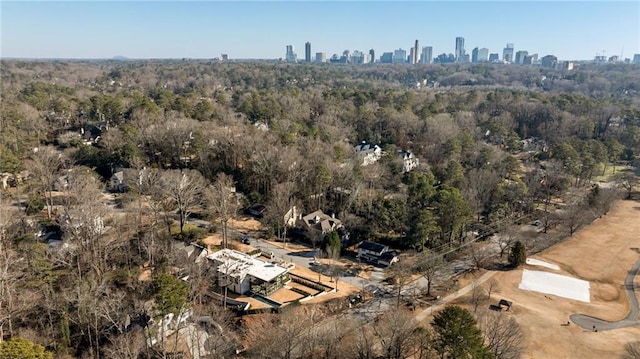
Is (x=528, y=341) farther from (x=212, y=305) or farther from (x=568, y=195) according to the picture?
(x=568, y=195)

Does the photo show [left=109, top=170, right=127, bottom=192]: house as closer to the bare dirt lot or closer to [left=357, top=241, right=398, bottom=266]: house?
[left=357, top=241, right=398, bottom=266]: house

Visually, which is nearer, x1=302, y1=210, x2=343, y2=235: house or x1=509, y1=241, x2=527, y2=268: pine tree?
x1=509, y1=241, x2=527, y2=268: pine tree

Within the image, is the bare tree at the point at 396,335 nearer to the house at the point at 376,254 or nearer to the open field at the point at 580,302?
the open field at the point at 580,302

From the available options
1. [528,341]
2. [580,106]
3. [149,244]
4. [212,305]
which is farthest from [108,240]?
[580,106]

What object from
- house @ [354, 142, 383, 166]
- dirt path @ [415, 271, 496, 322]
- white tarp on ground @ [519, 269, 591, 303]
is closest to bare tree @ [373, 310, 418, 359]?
dirt path @ [415, 271, 496, 322]

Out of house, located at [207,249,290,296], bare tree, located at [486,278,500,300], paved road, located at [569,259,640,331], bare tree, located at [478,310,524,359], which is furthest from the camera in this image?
bare tree, located at [486,278,500,300]

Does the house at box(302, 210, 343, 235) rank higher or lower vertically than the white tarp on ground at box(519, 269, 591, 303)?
higher
